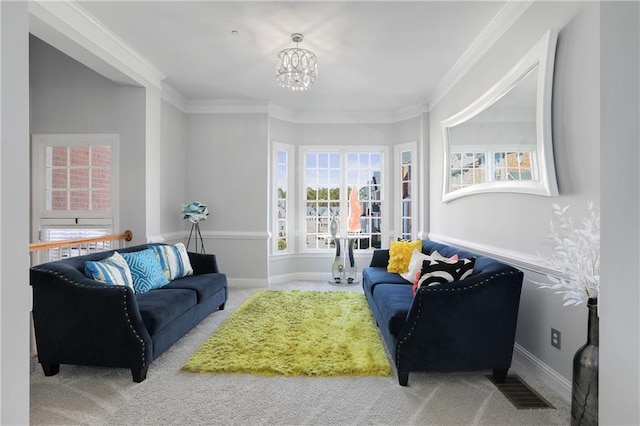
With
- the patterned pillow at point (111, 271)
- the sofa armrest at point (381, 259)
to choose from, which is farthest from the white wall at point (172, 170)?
the sofa armrest at point (381, 259)

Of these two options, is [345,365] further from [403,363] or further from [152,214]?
[152,214]

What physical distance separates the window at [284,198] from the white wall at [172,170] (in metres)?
1.42

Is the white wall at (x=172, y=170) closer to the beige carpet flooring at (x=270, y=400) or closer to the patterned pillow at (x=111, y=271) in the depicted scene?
the patterned pillow at (x=111, y=271)

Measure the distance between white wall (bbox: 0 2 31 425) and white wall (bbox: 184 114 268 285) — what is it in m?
4.67

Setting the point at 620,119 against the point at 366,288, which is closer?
the point at 620,119

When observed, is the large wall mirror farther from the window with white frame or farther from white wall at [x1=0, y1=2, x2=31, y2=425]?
the window with white frame

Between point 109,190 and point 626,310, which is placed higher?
point 109,190

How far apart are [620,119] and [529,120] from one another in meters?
1.87

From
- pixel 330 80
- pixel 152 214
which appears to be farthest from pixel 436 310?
pixel 152 214

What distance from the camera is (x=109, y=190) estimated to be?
4.16m

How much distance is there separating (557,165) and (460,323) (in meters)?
1.17

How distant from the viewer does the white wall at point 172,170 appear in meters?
4.67

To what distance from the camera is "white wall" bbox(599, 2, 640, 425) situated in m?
0.78

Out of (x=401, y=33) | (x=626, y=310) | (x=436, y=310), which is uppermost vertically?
(x=401, y=33)
